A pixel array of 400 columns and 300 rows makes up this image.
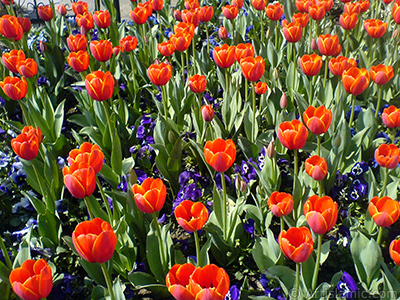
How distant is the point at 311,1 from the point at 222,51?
1.34 meters

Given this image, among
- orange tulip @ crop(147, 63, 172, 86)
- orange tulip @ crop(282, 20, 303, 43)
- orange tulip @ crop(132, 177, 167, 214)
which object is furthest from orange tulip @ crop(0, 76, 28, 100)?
orange tulip @ crop(282, 20, 303, 43)

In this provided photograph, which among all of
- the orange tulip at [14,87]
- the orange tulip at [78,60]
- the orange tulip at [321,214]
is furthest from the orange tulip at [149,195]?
the orange tulip at [78,60]

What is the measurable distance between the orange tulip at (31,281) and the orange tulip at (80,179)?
32 centimetres

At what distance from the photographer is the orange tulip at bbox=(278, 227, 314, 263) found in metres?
1.41

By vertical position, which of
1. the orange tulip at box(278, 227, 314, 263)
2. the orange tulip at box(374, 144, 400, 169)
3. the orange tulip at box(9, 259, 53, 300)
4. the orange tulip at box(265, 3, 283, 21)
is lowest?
the orange tulip at box(374, 144, 400, 169)

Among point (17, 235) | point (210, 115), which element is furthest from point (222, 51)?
point (17, 235)

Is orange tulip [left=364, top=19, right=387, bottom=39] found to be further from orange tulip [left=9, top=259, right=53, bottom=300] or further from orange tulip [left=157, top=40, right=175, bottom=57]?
orange tulip [left=9, top=259, right=53, bottom=300]

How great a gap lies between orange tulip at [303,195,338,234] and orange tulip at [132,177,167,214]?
1.71 feet

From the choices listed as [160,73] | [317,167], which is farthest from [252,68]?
[317,167]

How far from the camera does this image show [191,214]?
5.26ft

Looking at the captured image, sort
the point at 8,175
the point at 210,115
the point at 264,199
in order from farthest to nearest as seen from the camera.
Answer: the point at 8,175, the point at 210,115, the point at 264,199

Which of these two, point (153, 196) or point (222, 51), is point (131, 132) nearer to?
point (222, 51)

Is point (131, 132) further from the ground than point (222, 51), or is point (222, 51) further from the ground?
point (222, 51)

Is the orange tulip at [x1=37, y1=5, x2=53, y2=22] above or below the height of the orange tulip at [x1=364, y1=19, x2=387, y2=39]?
above
